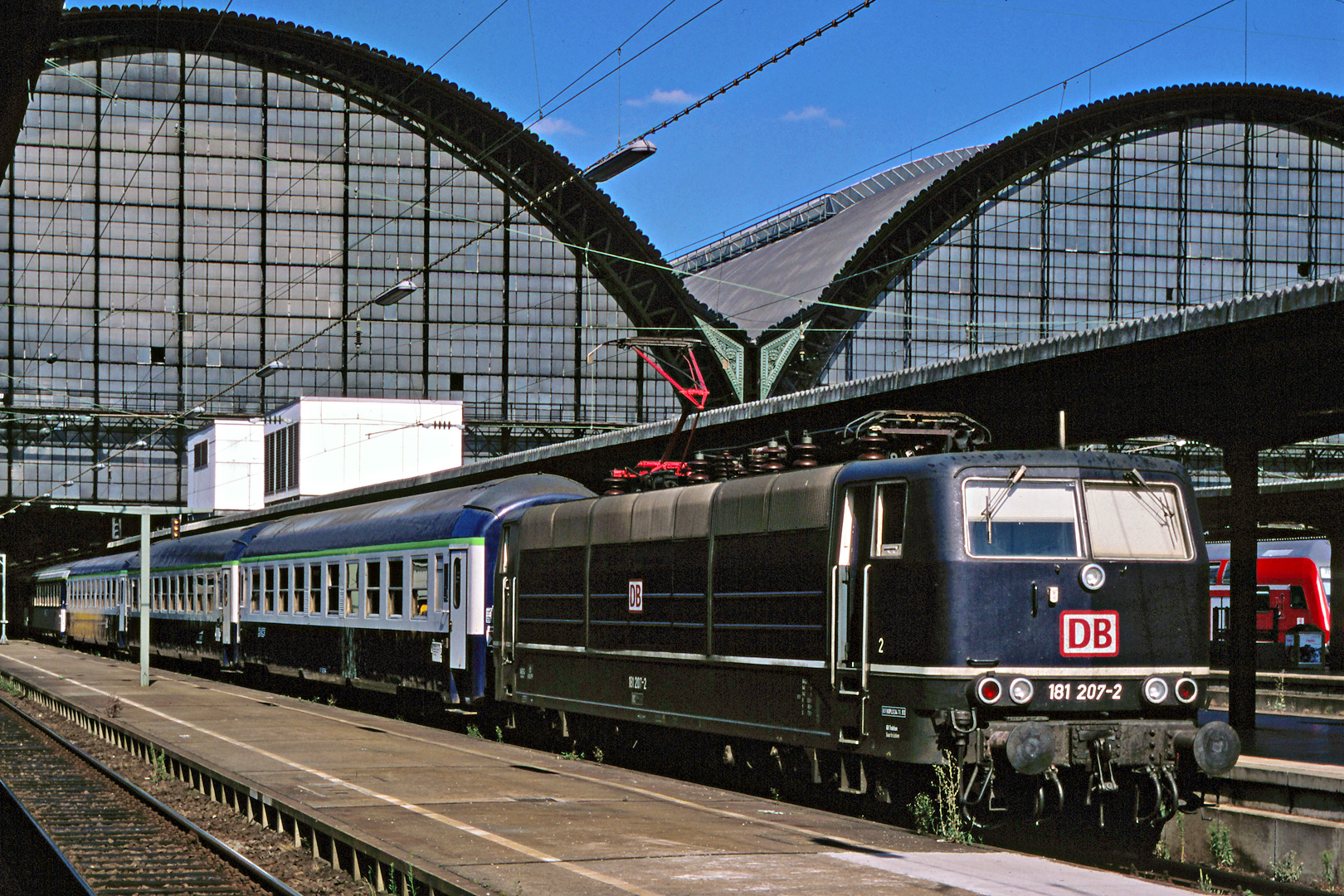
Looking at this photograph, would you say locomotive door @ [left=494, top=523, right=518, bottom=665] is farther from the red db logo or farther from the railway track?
the red db logo

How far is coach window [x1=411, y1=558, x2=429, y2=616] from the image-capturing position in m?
25.4

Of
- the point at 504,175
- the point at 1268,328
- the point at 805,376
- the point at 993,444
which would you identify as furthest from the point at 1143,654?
the point at 504,175

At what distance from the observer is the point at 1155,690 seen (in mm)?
13938

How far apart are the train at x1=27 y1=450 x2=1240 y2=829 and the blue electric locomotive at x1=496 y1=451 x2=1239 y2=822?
2 centimetres

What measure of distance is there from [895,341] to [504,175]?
803 inches

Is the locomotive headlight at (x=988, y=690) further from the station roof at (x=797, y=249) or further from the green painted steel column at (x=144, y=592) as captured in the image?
the station roof at (x=797, y=249)

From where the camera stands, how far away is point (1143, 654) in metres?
14.1

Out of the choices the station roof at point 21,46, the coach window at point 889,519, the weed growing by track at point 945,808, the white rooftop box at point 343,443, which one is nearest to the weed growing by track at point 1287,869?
the weed growing by track at point 945,808

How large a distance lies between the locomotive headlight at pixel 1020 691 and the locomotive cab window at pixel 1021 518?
3.81 feet

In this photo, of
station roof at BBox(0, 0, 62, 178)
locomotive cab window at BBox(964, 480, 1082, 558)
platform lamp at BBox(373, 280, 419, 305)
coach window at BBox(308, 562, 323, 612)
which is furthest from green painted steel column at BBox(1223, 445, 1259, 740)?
station roof at BBox(0, 0, 62, 178)

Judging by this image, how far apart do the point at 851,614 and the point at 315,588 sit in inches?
749

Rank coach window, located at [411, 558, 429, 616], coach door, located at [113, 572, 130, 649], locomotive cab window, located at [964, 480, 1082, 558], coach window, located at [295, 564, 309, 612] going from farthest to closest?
1. coach door, located at [113, 572, 130, 649]
2. coach window, located at [295, 564, 309, 612]
3. coach window, located at [411, 558, 429, 616]
4. locomotive cab window, located at [964, 480, 1082, 558]

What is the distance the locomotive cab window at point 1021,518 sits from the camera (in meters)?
14.0

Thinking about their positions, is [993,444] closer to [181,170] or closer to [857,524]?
[857,524]
